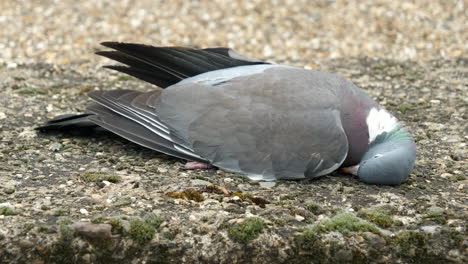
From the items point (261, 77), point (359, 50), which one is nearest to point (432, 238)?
point (261, 77)

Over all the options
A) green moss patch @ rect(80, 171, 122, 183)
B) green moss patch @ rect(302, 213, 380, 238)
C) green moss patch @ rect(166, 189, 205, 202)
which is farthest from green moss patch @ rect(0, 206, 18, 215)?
green moss patch @ rect(302, 213, 380, 238)

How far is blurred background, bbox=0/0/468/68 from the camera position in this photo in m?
6.86

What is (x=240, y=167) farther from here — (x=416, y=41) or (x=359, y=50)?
(x=416, y=41)

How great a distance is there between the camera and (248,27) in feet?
24.3

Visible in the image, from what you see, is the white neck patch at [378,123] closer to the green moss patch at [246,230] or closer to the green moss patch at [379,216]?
the green moss patch at [379,216]

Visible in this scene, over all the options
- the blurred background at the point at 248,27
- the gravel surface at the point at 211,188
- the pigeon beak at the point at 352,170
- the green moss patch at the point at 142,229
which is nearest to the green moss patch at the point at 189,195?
the gravel surface at the point at 211,188

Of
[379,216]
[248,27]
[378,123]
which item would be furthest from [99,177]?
[248,27]

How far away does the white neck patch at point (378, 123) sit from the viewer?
13.2ft

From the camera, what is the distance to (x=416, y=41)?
7199 mm

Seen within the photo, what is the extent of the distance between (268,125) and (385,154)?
2.36 ft

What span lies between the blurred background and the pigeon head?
275cm

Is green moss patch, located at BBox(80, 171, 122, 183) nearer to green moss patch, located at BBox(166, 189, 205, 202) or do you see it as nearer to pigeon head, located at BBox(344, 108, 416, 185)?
green moss patch, located at BBox(166, 189, 205, 202)

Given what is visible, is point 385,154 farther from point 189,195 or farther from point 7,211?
point 7,211

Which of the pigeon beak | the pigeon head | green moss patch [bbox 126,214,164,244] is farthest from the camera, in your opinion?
the pigeon beak
